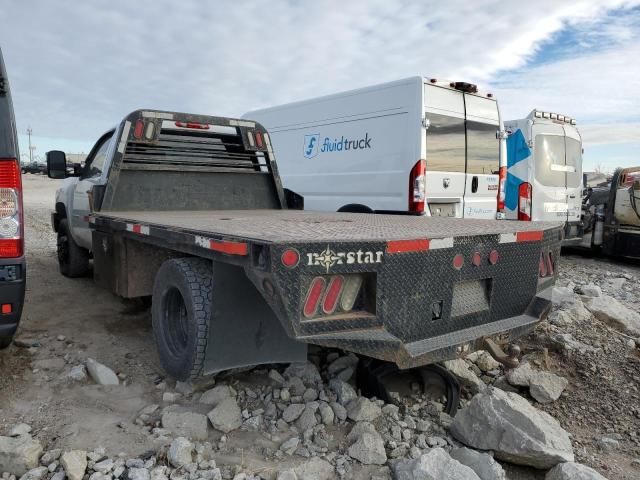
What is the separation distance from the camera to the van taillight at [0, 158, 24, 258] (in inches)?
118

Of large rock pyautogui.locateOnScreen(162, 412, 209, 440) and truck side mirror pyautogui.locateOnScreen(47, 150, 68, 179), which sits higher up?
truck side mirror pyautogui.locateOnScreen(47, 150, 68, 179)

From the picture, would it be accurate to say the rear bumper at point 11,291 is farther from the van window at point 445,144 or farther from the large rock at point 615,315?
the van window at point 445,144

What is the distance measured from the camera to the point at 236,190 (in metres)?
5.98

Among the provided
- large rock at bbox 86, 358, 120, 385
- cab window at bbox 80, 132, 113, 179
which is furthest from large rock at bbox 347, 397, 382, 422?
cab window at bbox 80, 132, 113, 179

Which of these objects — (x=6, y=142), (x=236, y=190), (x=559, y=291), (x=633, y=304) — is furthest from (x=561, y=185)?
(x=6, y=142)

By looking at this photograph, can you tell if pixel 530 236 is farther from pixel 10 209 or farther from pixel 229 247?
pixel 10 209

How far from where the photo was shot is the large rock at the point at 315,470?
8.36 ft

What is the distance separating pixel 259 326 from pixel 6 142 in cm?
178

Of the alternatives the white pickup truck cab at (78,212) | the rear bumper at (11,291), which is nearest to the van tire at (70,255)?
the white pickup truck cab at (78,212)

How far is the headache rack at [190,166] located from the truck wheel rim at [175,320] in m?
1.96

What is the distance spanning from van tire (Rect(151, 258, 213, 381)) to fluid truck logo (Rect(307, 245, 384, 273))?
0.89 meters

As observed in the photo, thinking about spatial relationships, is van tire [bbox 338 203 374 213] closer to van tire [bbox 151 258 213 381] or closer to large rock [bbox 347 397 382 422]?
van tire [bbox 151 258 213 381]

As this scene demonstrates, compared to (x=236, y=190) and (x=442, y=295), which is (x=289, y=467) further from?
(x=236, y=190)

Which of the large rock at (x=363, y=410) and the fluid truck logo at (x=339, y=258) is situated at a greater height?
the fluid truck logo at (x=339, y=258)
